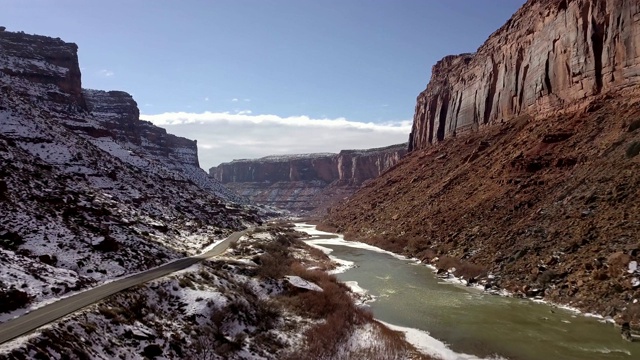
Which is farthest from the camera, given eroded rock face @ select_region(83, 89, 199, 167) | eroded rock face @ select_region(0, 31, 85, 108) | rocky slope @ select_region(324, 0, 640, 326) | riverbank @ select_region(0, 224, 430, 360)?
eroded rock face @ select_region(83, 89, 199, 167)

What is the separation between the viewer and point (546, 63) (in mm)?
55031

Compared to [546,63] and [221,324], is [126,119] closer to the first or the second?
[546,63]

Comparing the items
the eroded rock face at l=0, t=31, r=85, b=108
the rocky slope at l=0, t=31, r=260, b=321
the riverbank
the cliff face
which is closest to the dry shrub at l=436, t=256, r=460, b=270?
the riverbank

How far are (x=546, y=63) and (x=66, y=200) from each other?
57.5m

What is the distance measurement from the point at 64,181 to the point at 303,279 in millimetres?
23926

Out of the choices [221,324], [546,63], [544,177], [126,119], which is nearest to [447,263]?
[544,177]

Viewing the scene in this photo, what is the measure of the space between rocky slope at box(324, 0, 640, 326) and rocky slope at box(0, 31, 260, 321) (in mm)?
25725

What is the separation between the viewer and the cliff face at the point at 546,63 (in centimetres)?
4225

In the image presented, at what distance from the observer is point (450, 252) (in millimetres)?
40938

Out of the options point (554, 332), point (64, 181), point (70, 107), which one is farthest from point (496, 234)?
point (70, 107)

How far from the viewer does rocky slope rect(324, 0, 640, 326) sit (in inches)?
1040

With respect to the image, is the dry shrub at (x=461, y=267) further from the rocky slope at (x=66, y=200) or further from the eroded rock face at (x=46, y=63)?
the eroded rock face at (x=46, y=63)

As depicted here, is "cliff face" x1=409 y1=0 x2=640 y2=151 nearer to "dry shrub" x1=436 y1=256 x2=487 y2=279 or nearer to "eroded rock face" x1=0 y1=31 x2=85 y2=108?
"dry shrub" x1=436 y1=256 x2=487 y2=279

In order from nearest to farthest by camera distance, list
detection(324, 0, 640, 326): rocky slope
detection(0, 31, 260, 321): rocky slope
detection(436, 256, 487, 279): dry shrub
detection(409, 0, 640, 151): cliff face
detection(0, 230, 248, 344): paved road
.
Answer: detection(0, 230, 248, 344): paved road
detection(0, 31, 260, 321): rocky slope
detection(324, 0, 640, 326): rocky slope
detection(436, 256, 487, 279): dry shrub
detection(409, 0, 640, 151): cliff face
